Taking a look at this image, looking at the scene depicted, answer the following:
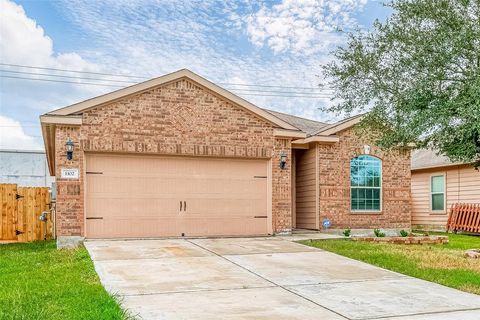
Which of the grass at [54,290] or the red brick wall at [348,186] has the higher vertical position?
the red brick wall at [348,186]

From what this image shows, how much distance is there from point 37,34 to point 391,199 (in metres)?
13.3

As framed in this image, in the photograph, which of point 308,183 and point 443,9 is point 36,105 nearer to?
point 308,183

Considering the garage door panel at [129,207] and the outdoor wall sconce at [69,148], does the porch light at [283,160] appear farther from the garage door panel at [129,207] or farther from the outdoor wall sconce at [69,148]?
the outdoor wall sconce at [69,148]

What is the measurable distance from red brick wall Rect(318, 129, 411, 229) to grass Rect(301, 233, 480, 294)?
2.43m

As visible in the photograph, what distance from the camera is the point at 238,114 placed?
44.9ft

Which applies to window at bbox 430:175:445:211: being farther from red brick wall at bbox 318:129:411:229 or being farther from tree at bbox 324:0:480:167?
tree at bbox 324:0:480:167

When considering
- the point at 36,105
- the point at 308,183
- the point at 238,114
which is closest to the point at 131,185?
the point at 238,114

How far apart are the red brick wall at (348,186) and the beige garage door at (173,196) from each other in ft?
7.62

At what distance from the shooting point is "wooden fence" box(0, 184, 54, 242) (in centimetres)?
A: 1510

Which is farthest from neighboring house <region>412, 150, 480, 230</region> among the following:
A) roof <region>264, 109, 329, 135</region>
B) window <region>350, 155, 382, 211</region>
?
roof <region>264, 109, 329, 135</region>

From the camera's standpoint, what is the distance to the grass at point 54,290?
17.7 feet

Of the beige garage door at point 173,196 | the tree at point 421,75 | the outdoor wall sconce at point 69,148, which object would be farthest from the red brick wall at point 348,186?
the outdoor wall sconce at point 69,148

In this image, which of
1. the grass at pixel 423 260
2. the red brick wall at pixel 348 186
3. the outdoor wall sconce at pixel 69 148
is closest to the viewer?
the grass at pixel 423 260

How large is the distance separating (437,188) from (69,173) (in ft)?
49.0
